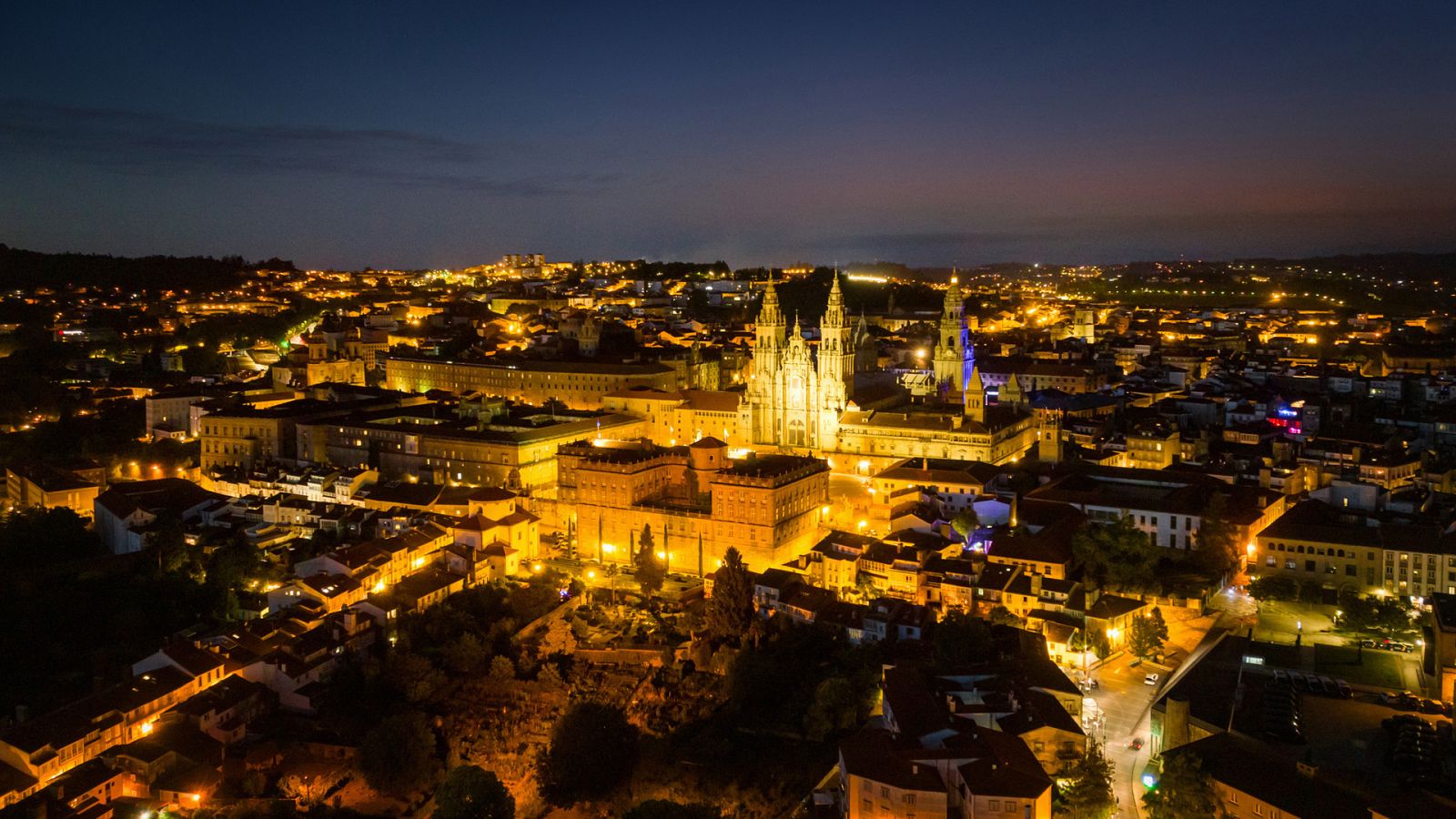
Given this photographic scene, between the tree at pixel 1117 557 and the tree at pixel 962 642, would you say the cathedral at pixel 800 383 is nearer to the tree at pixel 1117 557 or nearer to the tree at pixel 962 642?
the tree at pixel 1117 557

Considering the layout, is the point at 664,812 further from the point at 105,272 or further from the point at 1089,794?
the point at 105,272

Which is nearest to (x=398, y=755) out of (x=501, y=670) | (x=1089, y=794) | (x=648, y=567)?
(x=501, y=670)

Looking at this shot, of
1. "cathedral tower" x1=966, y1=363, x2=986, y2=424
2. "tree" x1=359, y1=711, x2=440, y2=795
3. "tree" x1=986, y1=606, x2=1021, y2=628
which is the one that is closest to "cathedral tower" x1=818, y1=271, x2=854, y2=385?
"cathedral tower" x1=966, y1=363, x2=986, y2=424

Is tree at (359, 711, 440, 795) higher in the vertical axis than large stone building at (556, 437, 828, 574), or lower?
lower

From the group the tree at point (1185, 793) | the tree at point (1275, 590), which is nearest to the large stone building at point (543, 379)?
the tree at point (1275, 590)

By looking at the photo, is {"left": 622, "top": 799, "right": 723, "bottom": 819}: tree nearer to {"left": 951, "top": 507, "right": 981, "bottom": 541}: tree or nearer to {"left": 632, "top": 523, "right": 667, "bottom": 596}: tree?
{"left": 632, "top": 523, "right": 667, "bottom": 596}: tree

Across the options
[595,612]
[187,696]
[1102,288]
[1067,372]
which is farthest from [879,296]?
[187,696]

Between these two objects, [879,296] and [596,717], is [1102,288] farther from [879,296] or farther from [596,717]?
[596,717]
